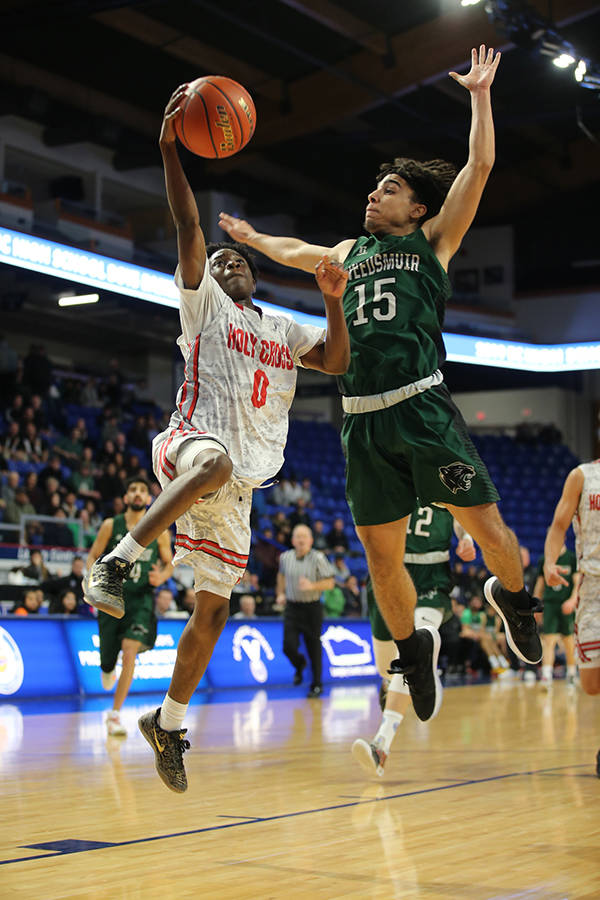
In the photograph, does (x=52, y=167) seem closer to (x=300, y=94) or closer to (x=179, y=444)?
(x=300, y=94)

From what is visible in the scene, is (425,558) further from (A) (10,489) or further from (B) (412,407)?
(A) (10,489)

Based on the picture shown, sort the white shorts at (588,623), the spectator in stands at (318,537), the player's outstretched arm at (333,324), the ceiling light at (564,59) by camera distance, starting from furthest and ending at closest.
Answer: the spectator in stands at (318,537) → the ceiling light at (564,59) → the white shorts at (588,623) → the player's outstretched arm at (333,324)

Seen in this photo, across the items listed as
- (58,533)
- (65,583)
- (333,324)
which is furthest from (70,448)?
(333,324)

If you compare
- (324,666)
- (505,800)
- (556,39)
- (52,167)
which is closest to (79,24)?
(52,167)

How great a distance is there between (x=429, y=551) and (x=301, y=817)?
8.47ft

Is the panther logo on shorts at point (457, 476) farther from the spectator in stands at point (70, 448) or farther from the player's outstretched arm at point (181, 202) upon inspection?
the spectator in stands at point (70, 448)

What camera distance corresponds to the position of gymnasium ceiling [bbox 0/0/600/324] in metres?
18.9

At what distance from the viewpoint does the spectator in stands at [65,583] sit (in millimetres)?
12484

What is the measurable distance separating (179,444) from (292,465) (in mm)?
19998

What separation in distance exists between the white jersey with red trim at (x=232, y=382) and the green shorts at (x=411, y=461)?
36 cm

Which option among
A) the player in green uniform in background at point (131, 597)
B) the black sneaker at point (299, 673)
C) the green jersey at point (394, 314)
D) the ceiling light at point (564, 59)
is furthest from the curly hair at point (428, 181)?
the ceiling light at point (564, 59)

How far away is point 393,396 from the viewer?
4.62 m

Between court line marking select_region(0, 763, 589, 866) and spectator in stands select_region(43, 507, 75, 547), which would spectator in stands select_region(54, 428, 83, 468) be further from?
court line marking select_region(0, 763, 589, 866)

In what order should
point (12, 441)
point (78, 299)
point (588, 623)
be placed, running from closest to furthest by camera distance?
point (588, 623) < point (12, 441) < point (78, 299)
